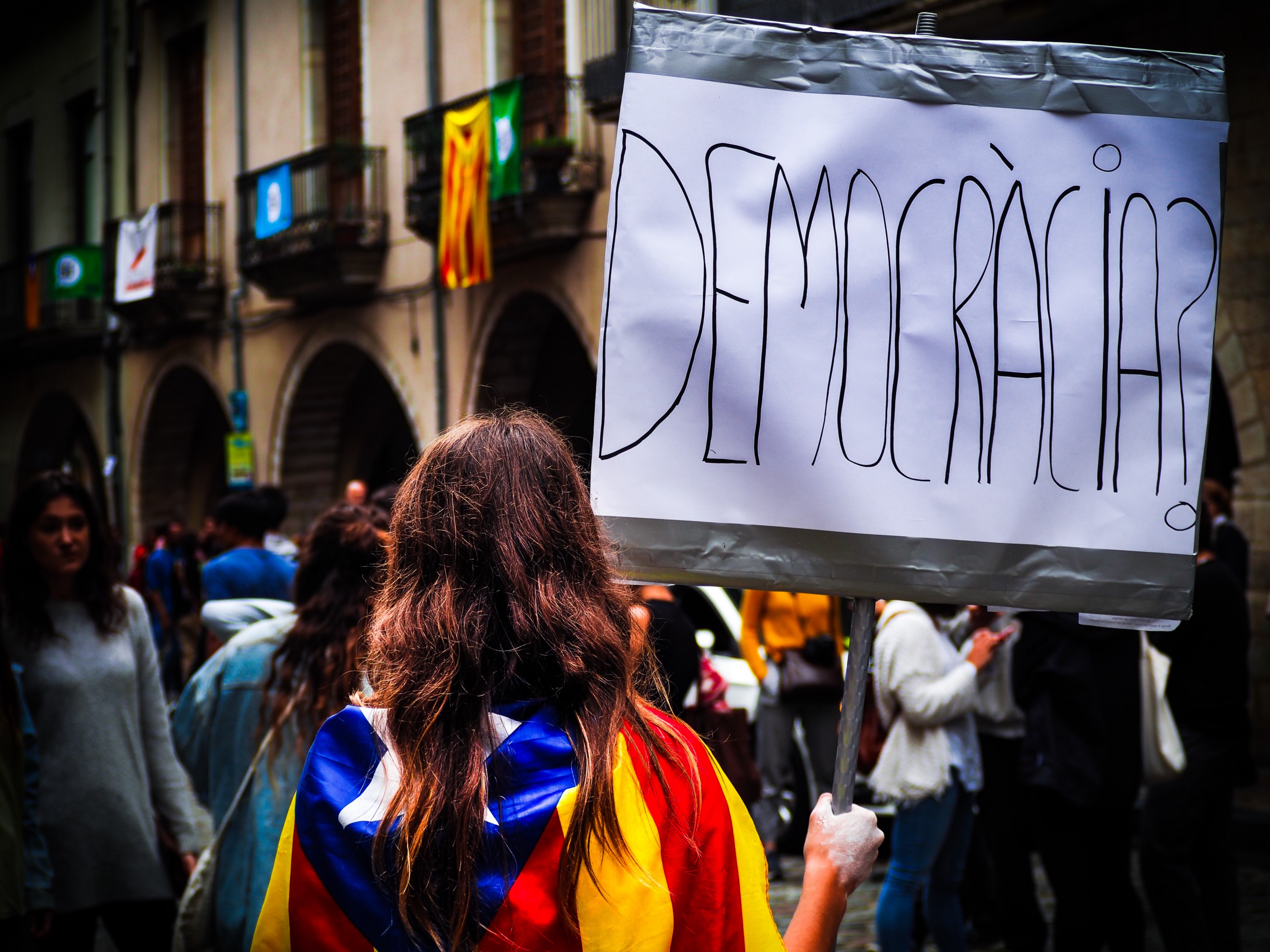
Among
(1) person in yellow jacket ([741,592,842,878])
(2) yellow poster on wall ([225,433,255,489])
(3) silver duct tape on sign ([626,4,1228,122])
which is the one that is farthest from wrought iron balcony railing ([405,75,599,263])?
(3) silver duct tape on sign ([626,4,1228,122])

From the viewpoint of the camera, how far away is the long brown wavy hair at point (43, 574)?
3951 millimetres

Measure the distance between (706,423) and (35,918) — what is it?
2.44 meters

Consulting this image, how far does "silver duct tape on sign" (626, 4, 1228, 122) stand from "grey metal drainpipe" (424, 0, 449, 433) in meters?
13.5

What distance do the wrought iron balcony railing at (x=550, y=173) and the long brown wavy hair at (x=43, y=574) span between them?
9.72 meters

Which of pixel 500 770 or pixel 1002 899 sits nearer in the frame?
pixel 500 770

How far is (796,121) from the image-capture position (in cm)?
226

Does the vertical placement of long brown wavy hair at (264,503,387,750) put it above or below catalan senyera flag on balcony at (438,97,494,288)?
below

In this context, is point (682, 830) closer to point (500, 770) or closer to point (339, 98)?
point (500, 770)

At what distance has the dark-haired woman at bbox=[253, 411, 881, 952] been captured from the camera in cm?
166

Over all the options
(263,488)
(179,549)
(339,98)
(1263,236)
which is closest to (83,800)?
(263,488)

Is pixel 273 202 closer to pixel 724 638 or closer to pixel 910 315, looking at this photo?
pixel 724 638

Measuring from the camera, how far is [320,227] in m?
16.8

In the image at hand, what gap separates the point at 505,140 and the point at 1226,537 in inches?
308

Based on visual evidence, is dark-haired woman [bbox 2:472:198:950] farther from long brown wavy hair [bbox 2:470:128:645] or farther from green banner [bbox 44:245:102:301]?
green banner [bbox 44:245:102:301]
